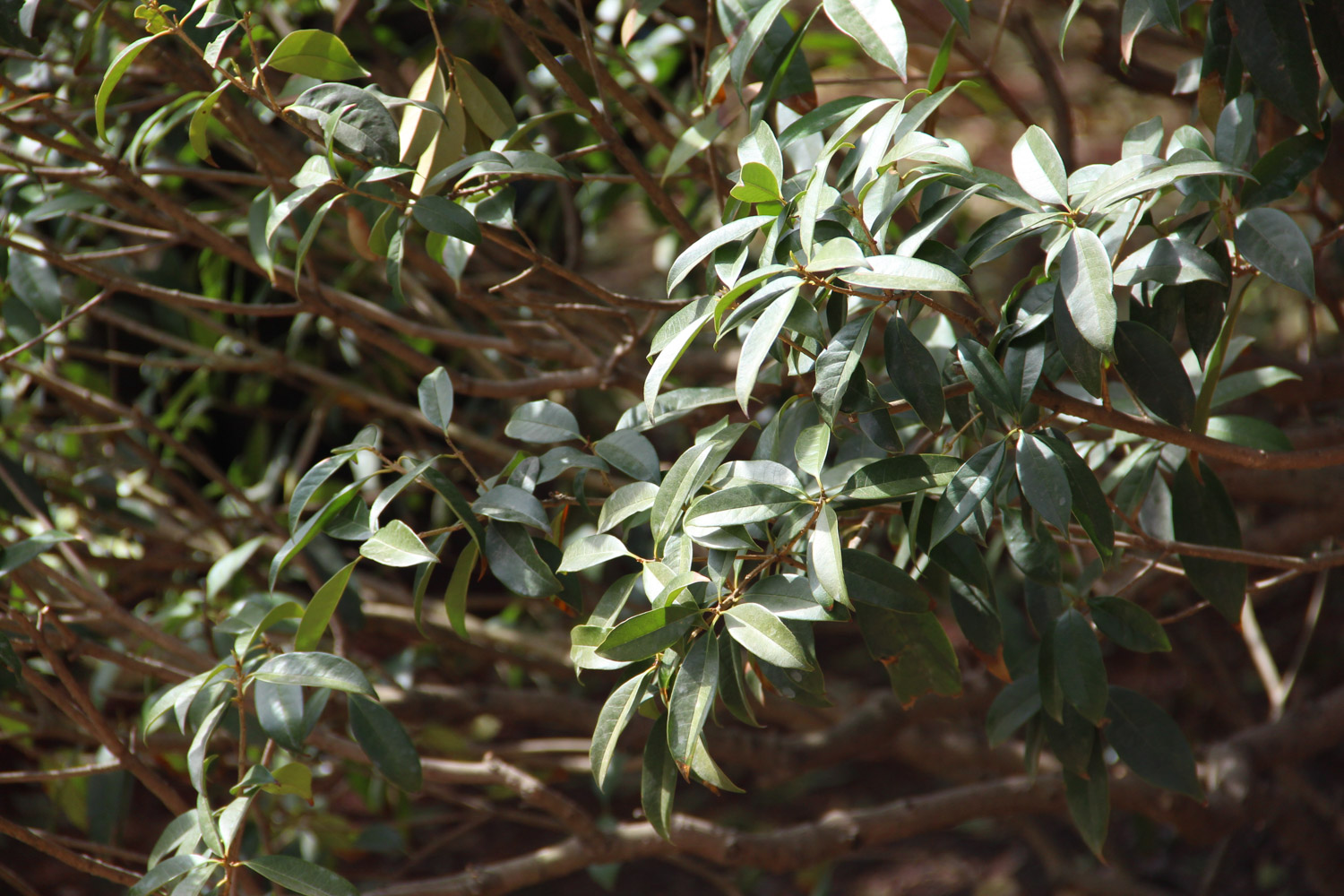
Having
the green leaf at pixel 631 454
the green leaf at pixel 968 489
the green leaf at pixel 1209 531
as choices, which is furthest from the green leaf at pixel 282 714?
the green leaf at pixel 1209 531

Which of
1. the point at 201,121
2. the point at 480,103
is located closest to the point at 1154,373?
the point at 480,103

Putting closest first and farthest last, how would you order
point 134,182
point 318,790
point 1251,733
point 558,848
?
point 134,182
point 558,848
point 1251,733
point 318,790

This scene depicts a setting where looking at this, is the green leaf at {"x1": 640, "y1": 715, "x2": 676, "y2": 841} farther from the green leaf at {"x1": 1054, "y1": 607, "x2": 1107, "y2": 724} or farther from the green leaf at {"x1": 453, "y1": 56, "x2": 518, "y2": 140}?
Answer: the green leaf at {"x1": 453, "y1": 56, "x2": 518, "y2": 140}

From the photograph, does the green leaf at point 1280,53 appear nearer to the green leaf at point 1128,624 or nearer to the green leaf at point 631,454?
the green leaf at point 1128,624

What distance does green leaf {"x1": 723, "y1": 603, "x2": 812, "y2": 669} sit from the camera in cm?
61

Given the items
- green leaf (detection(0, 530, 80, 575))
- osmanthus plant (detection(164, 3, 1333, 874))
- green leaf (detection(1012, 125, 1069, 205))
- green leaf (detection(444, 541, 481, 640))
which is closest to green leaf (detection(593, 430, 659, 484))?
osmanthus plant (detection(164, 3, 1333, 874))

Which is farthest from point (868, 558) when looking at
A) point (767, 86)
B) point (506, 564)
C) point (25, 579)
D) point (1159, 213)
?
point (1159, 213)

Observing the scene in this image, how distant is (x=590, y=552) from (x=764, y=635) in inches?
6.2

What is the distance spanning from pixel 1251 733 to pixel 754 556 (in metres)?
1.30

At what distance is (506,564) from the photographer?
0.76 m

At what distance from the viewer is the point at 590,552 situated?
2.38 ft

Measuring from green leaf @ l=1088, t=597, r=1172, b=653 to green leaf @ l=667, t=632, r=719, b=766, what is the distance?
39 cm

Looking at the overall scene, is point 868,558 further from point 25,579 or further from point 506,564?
point 25,579

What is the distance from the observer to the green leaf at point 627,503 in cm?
75
